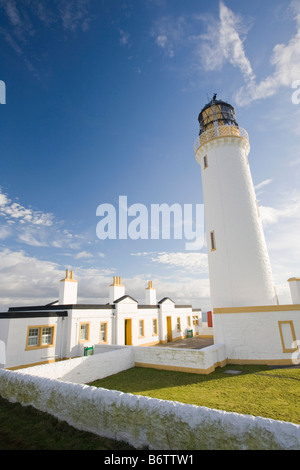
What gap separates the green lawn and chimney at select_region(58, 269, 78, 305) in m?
8.19

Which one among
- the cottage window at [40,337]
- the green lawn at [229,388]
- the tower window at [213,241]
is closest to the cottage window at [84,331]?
the cottage window at [40,337]

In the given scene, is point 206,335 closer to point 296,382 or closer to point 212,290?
point 212,290

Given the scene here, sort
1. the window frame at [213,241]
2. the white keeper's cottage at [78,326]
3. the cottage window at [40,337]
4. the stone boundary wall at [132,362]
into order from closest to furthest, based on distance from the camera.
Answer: the stone boundary wall at [132,362] → the white keeper's cottage at [78,326] → the cottage window at [40,337] → the window frame at [213,241]

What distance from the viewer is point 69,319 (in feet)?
51.7

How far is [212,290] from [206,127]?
1407 cm

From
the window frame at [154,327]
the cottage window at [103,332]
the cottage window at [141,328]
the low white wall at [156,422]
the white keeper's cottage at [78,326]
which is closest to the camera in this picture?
the low white wall at [156,422]

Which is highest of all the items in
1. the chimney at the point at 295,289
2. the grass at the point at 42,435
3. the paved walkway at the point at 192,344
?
the chimney at the point at 295,289

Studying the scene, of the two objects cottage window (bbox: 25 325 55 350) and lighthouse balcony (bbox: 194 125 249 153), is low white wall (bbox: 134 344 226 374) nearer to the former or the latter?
cottage window (bbox: 25 325 55 350)

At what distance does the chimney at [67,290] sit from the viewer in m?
17.9

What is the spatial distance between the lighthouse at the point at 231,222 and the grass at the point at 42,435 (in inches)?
465

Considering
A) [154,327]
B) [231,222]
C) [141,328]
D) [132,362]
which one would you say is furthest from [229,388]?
[154,327]

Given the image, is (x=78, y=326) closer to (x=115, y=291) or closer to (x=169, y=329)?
(x=115, y=291)

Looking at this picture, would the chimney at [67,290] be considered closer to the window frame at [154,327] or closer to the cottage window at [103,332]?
the cottage window at [103,332]
